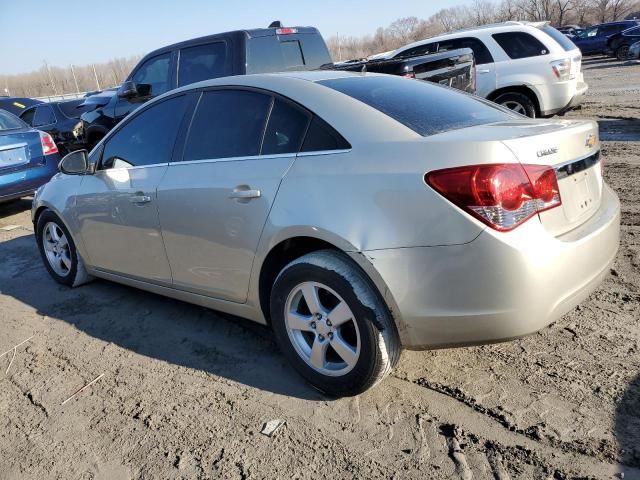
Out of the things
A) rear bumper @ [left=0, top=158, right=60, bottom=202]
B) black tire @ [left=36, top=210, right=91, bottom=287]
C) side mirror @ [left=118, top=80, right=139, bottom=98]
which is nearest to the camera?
black tire @ [left=36, top=210, right=91, bottom=287]

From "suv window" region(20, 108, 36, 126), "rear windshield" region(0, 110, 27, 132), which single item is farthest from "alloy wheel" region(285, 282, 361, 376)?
"suv window" region(20, 108, 36, 126)

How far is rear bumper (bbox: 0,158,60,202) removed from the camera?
24.0ft

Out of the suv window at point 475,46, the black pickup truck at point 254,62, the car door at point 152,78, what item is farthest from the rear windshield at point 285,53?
the suv window at point 475,46

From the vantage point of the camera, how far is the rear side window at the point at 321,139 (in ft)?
8.98

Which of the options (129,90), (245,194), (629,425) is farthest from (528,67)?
(629,425)

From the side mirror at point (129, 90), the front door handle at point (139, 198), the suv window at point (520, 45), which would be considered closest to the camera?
the front door handle at point (139, 198)

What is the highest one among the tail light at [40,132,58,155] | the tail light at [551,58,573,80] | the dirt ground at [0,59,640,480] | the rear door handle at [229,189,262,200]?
the rear door handle at [229,189,262,200]

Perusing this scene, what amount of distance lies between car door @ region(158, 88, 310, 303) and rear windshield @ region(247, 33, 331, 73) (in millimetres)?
3718

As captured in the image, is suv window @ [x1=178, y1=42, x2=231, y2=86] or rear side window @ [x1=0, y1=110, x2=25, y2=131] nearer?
suv window @ [x1=178, y1=42, x2=231, y2=86]

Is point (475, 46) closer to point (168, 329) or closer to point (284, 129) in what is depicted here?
point (284, 129)

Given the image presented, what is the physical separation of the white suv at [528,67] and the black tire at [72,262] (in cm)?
700

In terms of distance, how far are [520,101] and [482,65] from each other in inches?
34.3

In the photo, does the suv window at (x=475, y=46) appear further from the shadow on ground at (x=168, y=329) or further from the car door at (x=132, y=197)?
the shadow on ground at (x=168, y=329)

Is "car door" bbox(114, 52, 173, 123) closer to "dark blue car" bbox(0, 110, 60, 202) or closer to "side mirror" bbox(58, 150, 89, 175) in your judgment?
"dark blue car" bbox(0, 110, 60, 202)
